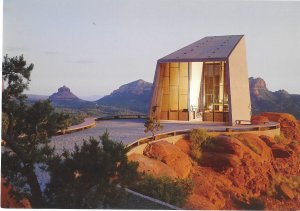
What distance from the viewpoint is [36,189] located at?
9328 mm

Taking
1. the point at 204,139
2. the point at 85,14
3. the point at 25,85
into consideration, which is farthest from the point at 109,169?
the point at 85,14

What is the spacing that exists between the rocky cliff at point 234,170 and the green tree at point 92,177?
3300mm

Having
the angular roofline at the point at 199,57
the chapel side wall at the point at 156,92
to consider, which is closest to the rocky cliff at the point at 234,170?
the angular roofline at the point at 199,57

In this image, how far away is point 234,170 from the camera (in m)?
14.8

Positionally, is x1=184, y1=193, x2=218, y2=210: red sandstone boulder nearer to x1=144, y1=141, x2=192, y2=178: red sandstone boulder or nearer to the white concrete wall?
x1=144, y1=141, x2=192, y2=178: red sandstone boulder

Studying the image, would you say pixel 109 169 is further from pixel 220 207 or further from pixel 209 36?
pixel 209 36

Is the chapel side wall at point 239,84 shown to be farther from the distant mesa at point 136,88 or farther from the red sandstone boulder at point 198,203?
the distant mesa at point 136,88

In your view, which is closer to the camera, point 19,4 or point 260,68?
point 19,4

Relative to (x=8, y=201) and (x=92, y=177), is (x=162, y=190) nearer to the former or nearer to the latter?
(x=92, y=177)

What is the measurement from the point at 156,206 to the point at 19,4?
26.8 feet

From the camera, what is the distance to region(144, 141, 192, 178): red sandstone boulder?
45.0 feet

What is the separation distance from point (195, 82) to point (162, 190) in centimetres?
1058

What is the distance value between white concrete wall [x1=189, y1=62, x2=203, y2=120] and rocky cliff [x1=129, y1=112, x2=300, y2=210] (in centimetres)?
405

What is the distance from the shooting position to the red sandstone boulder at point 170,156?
45.0 feet
